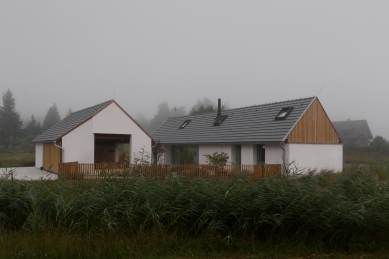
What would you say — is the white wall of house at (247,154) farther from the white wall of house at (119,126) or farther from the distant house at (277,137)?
the white wall of house at (119,126)

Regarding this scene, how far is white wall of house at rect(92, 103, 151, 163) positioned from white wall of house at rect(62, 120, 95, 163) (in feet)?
1.71

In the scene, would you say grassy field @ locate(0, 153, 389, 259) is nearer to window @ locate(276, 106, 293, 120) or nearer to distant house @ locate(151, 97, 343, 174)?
distant house @ locate(151, 97, 343, 174)

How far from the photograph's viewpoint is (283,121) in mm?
22281

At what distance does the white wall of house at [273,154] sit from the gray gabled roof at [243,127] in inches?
22.2

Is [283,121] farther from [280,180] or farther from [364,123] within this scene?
[364,123]

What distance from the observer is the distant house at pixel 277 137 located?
21281 mm

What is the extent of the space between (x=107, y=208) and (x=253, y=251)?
295cm

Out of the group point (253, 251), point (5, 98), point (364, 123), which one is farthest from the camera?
point (5, 98)

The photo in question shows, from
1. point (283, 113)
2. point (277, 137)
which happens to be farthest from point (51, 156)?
point (283, 113)

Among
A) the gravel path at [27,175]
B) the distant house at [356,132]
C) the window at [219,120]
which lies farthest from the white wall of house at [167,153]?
the distant house at [356,132]

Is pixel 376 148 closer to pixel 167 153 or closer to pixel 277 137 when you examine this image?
pixel 277 137

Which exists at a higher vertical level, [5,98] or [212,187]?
[5,98]

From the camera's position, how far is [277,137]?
68.9ft

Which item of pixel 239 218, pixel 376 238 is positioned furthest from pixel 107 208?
pixel 376 238
